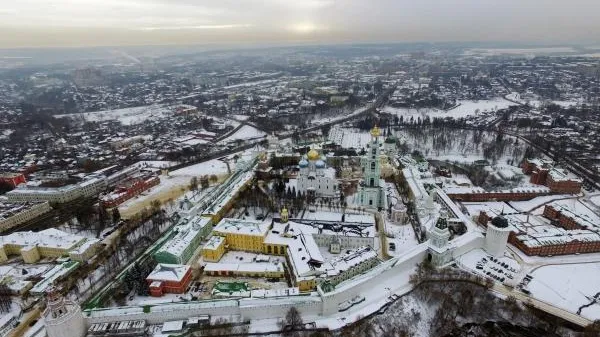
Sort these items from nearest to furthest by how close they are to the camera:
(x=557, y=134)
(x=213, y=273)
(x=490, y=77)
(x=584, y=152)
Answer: (x=213, y=273) → (x=584, y=152) → (x=557, y=134) → (x=490, y=77)

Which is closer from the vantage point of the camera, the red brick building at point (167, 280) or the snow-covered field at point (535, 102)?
the red brick building at point (167, 280)

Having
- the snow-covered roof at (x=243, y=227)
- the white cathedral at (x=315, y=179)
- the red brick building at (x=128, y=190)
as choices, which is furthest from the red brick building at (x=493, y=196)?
the red brick building at (x=128, y=190)

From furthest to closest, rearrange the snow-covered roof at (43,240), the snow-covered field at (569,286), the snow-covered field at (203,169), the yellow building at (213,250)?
the snow-covered field at (203,169) → the snow-covered roof at (43,240) → the yellow building at (213,250) → the snow-covered field at (569,286)

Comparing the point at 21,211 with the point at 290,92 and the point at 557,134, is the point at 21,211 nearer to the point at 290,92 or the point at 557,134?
the point at 557,134

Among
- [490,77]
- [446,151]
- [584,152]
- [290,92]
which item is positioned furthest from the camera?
[490,77]

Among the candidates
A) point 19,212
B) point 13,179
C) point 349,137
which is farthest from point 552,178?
point 13,179

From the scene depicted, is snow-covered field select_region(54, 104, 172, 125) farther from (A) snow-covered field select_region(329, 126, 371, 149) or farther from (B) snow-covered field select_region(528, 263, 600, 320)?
(B) snow-covered field select_region(528, 263, 600, 320)

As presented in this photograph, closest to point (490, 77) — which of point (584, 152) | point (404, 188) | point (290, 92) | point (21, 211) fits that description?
point (290, 92)

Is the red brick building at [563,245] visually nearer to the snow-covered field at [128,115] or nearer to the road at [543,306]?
the road at [543,306]
